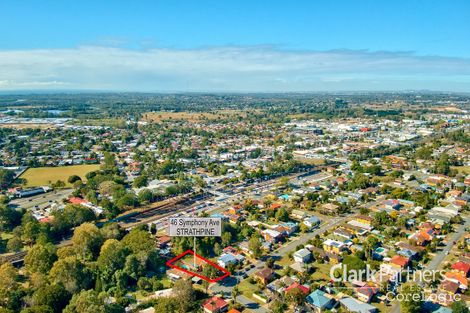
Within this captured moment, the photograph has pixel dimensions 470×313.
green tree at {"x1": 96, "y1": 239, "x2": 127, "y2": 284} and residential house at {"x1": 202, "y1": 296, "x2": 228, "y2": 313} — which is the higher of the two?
green tree at {"x1": 96, "y1": 239, "x2": 127, "y2": 284}

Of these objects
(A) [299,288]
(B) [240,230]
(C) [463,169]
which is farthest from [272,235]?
(C) [463,169]

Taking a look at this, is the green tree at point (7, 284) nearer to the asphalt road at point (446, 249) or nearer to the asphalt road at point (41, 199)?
the asphalt road at point (41, 199)

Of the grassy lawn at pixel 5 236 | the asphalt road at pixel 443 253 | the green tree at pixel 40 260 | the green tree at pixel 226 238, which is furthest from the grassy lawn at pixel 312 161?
the green tree at pixel 40 260

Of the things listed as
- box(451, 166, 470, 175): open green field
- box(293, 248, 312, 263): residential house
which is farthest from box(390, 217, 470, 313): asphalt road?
box(451, 166, 470, 175): open green field

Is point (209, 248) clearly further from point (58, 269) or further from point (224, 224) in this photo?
point (58, 269)

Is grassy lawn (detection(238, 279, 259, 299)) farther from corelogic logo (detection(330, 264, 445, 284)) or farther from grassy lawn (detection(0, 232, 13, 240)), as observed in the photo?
grassy lawn (detection(0, 232, 13, 240))

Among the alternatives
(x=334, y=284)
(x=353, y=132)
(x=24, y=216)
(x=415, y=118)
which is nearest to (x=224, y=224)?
(x=334, y=284)
